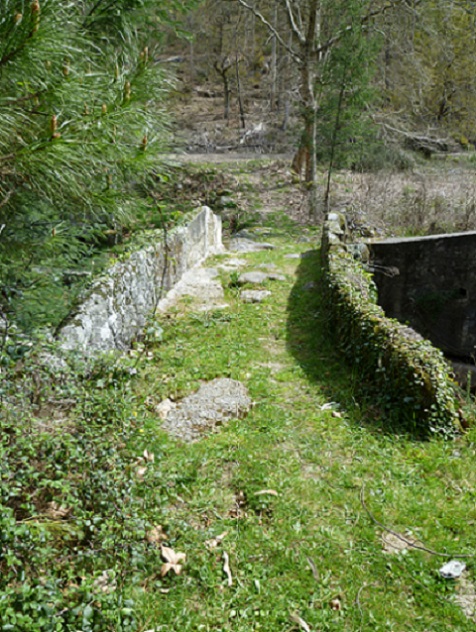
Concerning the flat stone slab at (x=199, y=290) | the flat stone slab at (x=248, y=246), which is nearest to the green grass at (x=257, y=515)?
the flat stone slab at (x=199, y=290)

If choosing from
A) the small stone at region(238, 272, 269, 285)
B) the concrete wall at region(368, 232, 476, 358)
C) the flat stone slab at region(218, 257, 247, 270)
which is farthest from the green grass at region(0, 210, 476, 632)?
the concrete wall at region(368, 232, 476, 358)

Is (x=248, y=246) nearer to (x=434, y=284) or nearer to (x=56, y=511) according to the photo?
(x=434, y=284)

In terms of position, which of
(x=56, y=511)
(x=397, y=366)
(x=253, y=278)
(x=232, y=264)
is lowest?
(x=56, y=511)

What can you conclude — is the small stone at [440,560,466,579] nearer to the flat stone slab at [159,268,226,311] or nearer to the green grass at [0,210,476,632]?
the green grass at [0,210,476,632]

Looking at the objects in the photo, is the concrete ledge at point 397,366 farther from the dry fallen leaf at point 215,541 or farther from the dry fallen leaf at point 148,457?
the dry fallen leaf at point 148,457

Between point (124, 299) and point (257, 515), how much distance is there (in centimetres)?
303

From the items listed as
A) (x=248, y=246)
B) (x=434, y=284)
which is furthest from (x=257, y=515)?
(x=248, y=246)

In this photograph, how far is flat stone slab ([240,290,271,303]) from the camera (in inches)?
300

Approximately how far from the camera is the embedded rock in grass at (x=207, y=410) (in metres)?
3.94

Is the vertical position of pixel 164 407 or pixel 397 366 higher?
pixel 397 366

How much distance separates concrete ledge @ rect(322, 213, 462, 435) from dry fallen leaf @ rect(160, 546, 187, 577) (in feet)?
7.86

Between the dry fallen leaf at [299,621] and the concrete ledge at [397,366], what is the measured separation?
213cm

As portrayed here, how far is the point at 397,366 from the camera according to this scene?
428 centimetres

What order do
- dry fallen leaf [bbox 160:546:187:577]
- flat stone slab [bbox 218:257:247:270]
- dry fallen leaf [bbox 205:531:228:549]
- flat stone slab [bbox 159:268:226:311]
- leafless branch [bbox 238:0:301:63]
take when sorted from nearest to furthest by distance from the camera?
dry fallen leaf [bbox 160:546:187:577], dry fallen leaf [bbox 205:531:228:549], flat stone slab [bbox 159:268:226:311], flat stone slab [bbox 218:257:247:270], leafless branch [bbox 238:0:301:63]
